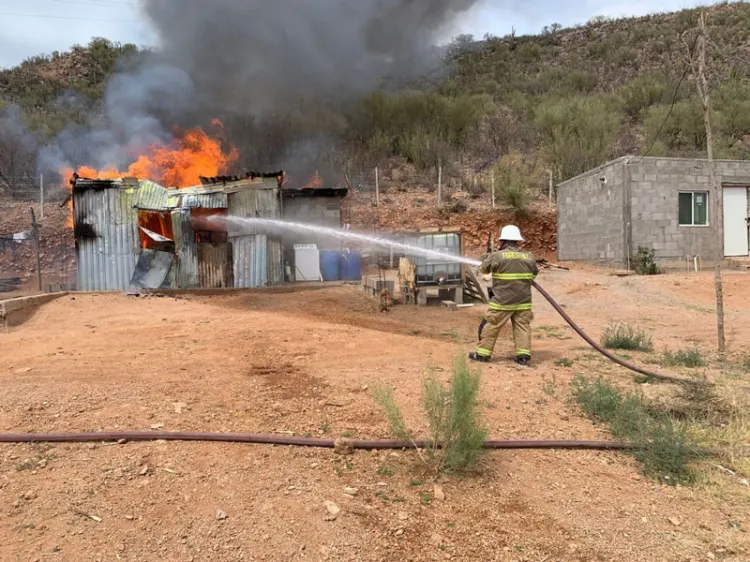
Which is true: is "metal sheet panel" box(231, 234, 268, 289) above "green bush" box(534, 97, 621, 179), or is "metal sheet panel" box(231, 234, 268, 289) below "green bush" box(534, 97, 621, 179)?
below

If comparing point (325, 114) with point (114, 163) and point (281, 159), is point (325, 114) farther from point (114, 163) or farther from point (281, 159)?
point (114, 163)

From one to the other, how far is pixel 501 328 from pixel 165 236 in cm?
1168

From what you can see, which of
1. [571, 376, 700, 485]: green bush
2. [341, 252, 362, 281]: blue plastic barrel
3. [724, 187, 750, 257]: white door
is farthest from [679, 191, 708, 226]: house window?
[571, 376, 700, 485]: green bush

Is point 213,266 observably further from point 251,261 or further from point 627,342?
point 627,342

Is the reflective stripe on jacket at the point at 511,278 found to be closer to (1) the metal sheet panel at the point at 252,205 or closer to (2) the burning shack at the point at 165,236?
(2) the burning shack at the point at 165,236

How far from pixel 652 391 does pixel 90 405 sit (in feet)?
17.3

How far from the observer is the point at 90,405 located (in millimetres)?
4270

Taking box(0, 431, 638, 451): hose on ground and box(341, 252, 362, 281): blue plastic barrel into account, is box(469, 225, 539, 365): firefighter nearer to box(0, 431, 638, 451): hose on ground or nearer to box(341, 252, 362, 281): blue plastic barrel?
box(0, 431, 638, 451): hose on ground

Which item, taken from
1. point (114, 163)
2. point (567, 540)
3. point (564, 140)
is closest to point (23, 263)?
point (114, 163)

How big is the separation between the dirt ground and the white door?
1417 centimetres

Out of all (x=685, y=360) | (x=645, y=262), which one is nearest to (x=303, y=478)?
(x=685, y=360)

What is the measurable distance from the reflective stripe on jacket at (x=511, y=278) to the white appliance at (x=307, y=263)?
10330 millimetres

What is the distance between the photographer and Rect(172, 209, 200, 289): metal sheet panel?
1484cm

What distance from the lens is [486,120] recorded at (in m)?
34.6
